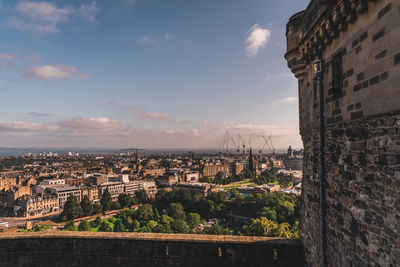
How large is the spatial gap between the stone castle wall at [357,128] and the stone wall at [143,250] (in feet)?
4.29

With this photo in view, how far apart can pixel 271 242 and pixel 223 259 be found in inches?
55.6

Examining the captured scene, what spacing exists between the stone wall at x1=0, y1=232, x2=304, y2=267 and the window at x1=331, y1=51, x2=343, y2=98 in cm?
437

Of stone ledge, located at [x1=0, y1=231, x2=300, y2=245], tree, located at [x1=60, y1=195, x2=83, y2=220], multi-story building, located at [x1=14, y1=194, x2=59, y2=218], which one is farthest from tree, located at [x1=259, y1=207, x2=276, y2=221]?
multi-story building, located at [x1=14, y1=194, x2=59, y2=218]

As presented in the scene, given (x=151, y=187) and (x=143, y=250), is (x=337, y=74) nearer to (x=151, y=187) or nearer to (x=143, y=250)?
(x=143, y=250)

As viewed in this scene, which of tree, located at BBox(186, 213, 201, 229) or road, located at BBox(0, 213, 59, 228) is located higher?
tree, located at BBox(186, 213, 201, 229)

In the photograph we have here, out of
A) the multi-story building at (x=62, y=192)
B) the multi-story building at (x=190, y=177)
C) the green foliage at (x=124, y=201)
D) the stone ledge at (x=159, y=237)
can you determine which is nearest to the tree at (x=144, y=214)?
the green foliage at (x=124, y=201)

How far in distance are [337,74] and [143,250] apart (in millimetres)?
6644

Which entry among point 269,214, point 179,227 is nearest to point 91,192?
point 179,227

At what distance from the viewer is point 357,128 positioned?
4.26 meters

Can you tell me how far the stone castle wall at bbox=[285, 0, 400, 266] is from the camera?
348cm

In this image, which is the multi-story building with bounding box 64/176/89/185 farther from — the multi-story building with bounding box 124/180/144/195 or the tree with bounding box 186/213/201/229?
the tree with bounding box 186/213/201/229

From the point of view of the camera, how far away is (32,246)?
24.9 ft

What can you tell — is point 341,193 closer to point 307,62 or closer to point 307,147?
point 307,147

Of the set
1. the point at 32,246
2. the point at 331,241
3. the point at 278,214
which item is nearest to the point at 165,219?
the point at 278,214
